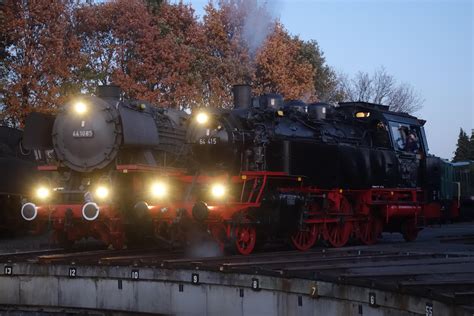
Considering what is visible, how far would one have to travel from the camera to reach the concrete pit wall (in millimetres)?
9570

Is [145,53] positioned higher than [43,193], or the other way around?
[145,53]

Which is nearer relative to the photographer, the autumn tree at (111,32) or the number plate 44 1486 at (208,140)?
the number plate 44 1486 at (208,140)

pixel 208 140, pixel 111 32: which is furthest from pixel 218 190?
pixel 111 32

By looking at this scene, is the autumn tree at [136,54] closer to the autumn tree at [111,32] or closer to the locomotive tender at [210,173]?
the autumn tree at [111,32]

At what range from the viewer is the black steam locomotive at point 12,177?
69.8 feet

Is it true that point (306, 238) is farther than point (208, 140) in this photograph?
Yes

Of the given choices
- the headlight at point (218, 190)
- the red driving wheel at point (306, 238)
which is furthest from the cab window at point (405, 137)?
the headlight at point (218, 190)

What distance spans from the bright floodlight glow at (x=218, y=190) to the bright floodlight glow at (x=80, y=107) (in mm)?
3932

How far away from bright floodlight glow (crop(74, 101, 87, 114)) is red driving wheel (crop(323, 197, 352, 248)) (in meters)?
6.60

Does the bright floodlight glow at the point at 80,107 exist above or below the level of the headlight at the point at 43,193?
above

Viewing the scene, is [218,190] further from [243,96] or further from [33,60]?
[33,60]

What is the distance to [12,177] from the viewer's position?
21406 millimetres

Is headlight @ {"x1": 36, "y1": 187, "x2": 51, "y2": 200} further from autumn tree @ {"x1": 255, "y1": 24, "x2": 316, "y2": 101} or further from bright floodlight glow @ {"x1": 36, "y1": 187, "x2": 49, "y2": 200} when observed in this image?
autumn tree @ {"x1": 255, "y1": 24, "x2": 316, "y2": 101}

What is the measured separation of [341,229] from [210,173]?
4436 mm
